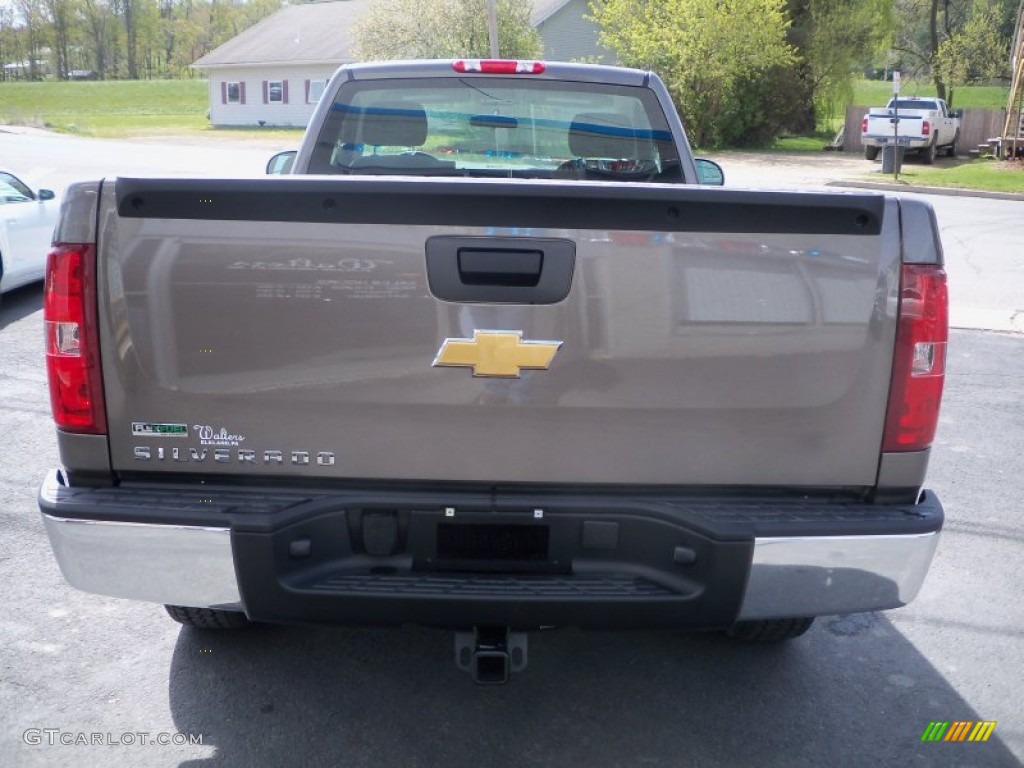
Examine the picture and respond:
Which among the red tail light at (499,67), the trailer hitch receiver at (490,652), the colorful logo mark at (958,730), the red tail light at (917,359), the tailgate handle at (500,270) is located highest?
the red tail light at (499,67)

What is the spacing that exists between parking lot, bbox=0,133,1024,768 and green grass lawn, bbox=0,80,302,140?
151ft

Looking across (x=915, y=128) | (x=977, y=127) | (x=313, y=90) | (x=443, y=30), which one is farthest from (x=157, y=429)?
(x=313, y=90)

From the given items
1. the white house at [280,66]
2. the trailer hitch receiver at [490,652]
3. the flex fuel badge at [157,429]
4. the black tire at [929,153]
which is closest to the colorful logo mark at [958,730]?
the trailer hitch receiver at [490,652]

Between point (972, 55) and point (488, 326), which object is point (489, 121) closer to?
point (488, 326)

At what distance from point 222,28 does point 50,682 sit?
109m

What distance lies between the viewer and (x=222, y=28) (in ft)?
337

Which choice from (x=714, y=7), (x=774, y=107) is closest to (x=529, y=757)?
(x=714, y=7)

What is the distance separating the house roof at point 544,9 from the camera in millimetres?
44778

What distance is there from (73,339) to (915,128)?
30.4 m

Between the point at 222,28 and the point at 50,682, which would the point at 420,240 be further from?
the point at 222,28

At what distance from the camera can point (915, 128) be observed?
29.5m

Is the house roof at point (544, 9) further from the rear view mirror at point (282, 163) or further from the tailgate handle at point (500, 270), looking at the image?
the tailgate handle at point (500, 270)

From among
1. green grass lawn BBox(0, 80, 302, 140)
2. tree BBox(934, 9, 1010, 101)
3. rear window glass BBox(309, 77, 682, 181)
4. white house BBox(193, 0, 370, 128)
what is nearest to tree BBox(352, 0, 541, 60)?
green grass lawn BBox(0, 80, 302, 140)

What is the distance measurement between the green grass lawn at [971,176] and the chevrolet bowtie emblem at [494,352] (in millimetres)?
23018
